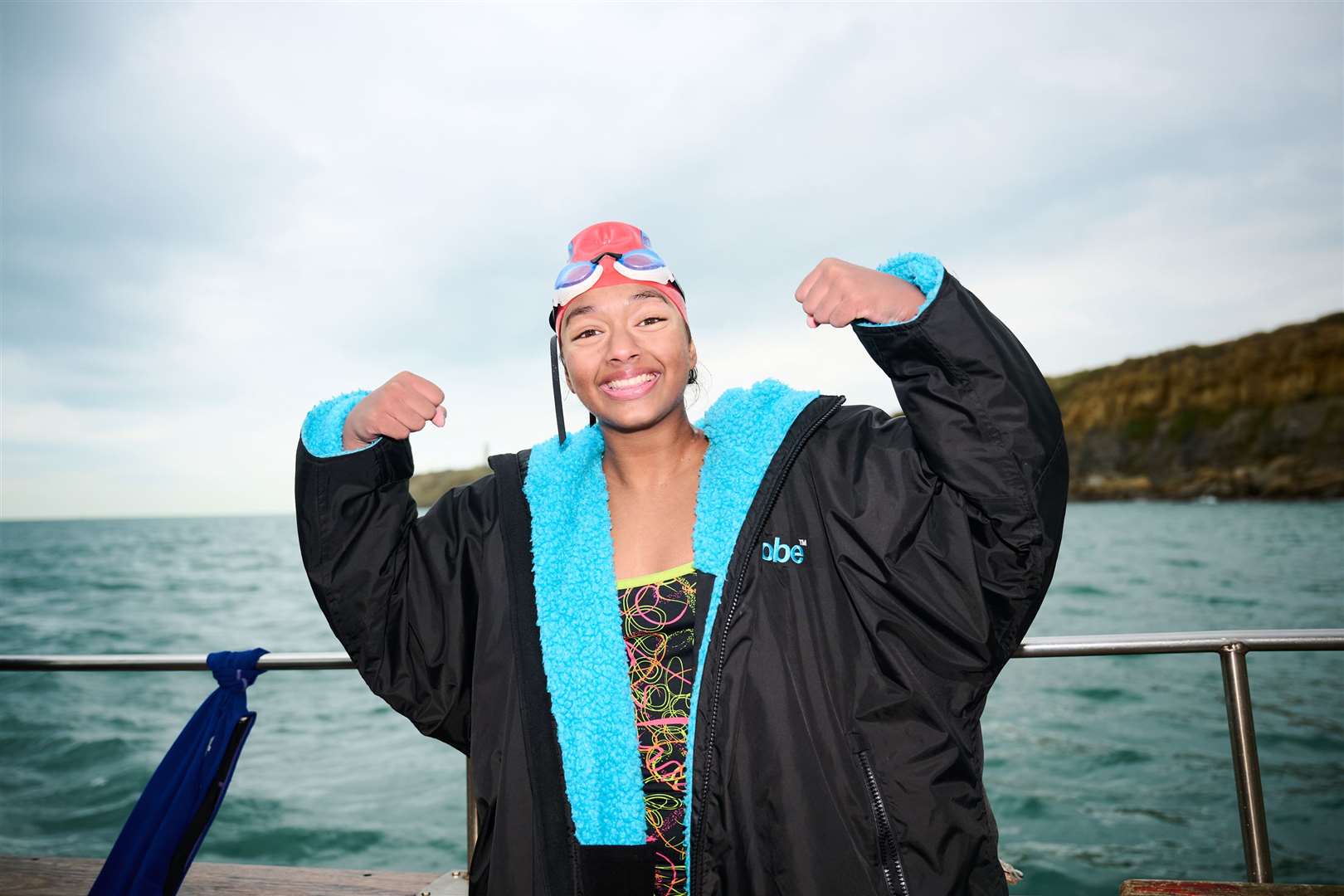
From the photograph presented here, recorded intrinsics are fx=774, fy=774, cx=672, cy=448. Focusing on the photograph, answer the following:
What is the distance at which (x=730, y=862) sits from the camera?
1.61 metres

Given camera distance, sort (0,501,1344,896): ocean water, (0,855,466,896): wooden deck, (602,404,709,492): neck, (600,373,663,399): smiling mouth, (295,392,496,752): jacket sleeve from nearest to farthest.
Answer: (295,392,496,752): jacket sleeve < (600,373,663,399): smiling mouth < (602,404,709,492): neck < (0,855,466,896): wooden deck < (0,501,1344,896): ocean water

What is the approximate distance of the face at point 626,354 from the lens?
1994 mm

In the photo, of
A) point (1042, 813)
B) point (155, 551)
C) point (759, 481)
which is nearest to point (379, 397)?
point (759, 481)

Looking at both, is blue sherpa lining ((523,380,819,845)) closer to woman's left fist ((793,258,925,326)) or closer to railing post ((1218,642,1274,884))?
woman's left fist ((793,258,925,326))

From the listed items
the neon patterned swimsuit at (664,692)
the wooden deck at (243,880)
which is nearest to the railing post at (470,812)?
the wooden deck at (243,880)

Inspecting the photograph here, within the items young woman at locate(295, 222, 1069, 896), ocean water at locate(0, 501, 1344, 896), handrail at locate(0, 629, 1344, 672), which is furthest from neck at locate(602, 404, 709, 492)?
ocean water at locate(0, 501, 1344, 896)

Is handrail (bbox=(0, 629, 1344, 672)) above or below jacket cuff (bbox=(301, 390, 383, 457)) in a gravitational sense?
below

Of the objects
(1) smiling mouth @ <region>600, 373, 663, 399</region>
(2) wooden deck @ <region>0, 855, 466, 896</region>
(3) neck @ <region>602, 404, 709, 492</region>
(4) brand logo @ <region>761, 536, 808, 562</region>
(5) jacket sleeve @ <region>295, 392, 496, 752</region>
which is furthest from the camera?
(2) wooden deck @ <region>0, 855, 466, 896</region>

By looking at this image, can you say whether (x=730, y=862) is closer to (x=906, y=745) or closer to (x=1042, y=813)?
(x=906, y=745)

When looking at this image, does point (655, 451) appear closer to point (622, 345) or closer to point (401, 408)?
point (622, 345)

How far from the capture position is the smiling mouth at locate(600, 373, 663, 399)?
6.53 feet

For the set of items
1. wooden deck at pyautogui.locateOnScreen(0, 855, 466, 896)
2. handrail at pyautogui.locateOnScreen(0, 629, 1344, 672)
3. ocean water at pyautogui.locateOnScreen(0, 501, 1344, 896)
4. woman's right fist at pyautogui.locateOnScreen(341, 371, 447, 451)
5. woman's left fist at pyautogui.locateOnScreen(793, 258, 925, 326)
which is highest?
woman's left fist at pyautogui.locateOnScreen(793, 258, 925, 326)

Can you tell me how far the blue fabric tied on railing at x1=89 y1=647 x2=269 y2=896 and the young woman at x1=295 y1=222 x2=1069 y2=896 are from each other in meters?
0.84

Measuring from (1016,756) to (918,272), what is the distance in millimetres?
9595
